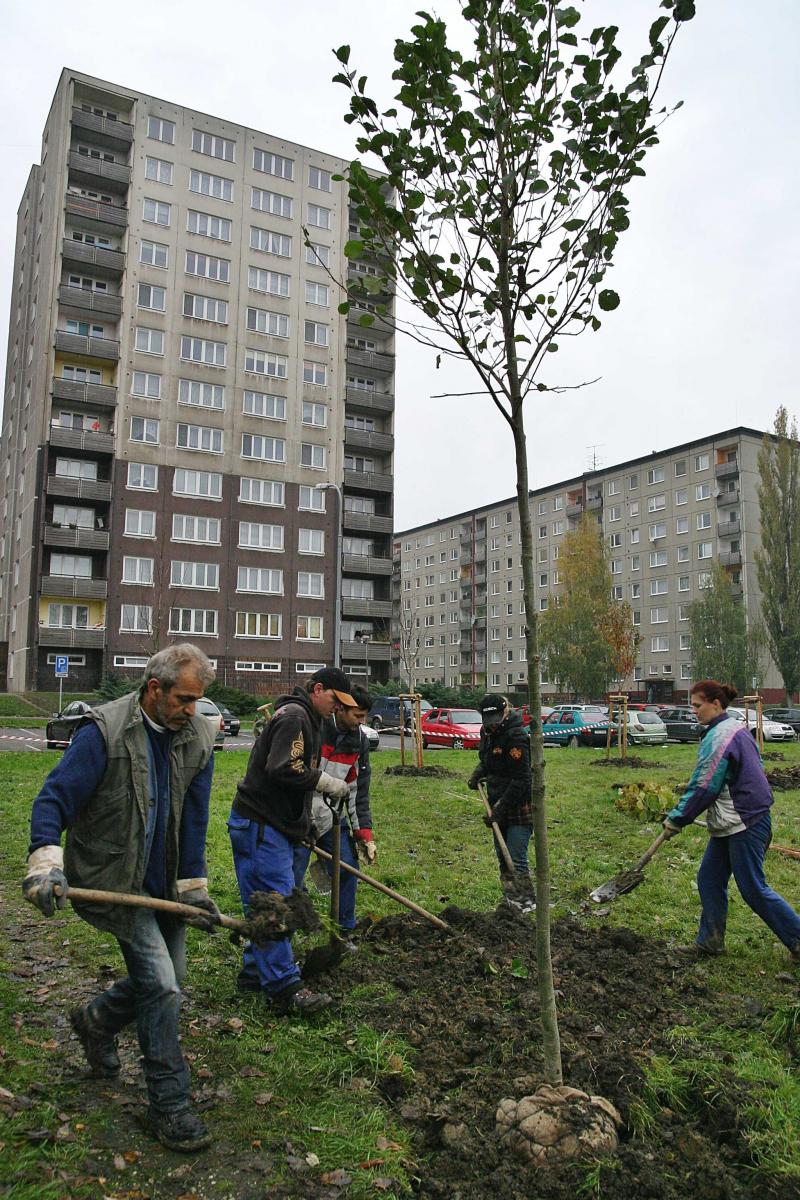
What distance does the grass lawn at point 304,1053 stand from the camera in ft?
10.7

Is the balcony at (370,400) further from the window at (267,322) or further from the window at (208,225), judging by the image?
the window at (208,225)

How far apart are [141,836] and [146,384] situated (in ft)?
136

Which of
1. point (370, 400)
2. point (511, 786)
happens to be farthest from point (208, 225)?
point (511, 786)

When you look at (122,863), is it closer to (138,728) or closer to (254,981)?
(138,728)

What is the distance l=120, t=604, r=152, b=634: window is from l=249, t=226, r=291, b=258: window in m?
20.5

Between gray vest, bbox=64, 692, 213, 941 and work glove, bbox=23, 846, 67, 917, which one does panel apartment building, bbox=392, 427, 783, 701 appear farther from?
work glove, bbox=23, 846, 67, 917

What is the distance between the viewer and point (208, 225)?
4400 centimetres

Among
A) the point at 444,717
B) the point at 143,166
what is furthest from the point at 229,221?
the point at 444,717

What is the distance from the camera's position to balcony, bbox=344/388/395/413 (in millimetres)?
47719

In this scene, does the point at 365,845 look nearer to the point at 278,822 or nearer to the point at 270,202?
the point at 278,822

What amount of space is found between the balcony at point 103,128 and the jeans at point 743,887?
4639cm

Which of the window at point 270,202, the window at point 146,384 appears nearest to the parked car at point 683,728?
the window at point 146,384

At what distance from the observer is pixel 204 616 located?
4159 cm

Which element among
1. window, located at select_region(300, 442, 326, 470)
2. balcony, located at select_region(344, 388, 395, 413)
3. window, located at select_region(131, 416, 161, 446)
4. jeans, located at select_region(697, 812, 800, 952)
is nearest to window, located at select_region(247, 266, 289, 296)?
balcony, located at select_region(344, 388, 395, 413)
